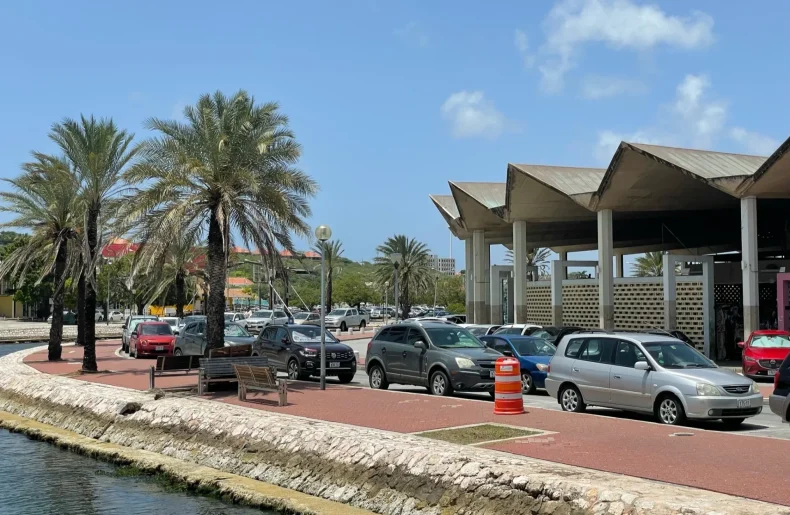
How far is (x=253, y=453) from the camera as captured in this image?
14266 millimetres

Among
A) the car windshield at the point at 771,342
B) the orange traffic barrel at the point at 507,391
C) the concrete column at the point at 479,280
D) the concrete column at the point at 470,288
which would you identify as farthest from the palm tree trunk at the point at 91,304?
the concrete column at the point at 470,288

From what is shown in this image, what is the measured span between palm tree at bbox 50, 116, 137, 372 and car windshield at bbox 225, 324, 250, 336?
5.68 m

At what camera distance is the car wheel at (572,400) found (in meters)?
16.4

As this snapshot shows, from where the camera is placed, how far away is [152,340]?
34500 millimetres

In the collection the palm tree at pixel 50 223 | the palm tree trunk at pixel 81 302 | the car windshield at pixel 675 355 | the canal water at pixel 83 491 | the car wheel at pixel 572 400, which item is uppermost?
the palm tree at pixel 50 223

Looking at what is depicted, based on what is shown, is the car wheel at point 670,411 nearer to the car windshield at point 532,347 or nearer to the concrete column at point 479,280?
the car windshield at point 532,347

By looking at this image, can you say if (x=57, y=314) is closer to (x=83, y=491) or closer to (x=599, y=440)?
(x=83, y=491)

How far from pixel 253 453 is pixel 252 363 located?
5781mm

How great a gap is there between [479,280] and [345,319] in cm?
1485

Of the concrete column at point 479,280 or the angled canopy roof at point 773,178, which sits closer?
the angled canopy roof at point 773,178

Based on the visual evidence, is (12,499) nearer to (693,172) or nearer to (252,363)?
(252,363)

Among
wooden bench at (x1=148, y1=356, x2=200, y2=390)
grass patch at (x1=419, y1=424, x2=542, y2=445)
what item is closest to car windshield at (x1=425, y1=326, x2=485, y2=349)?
wooden bench at (x1=148, y1=356, x2=200, y2=390)

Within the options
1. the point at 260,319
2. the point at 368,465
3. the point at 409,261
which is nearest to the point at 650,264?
the point at 409,261

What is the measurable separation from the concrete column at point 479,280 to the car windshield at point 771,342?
27970 millimetres
